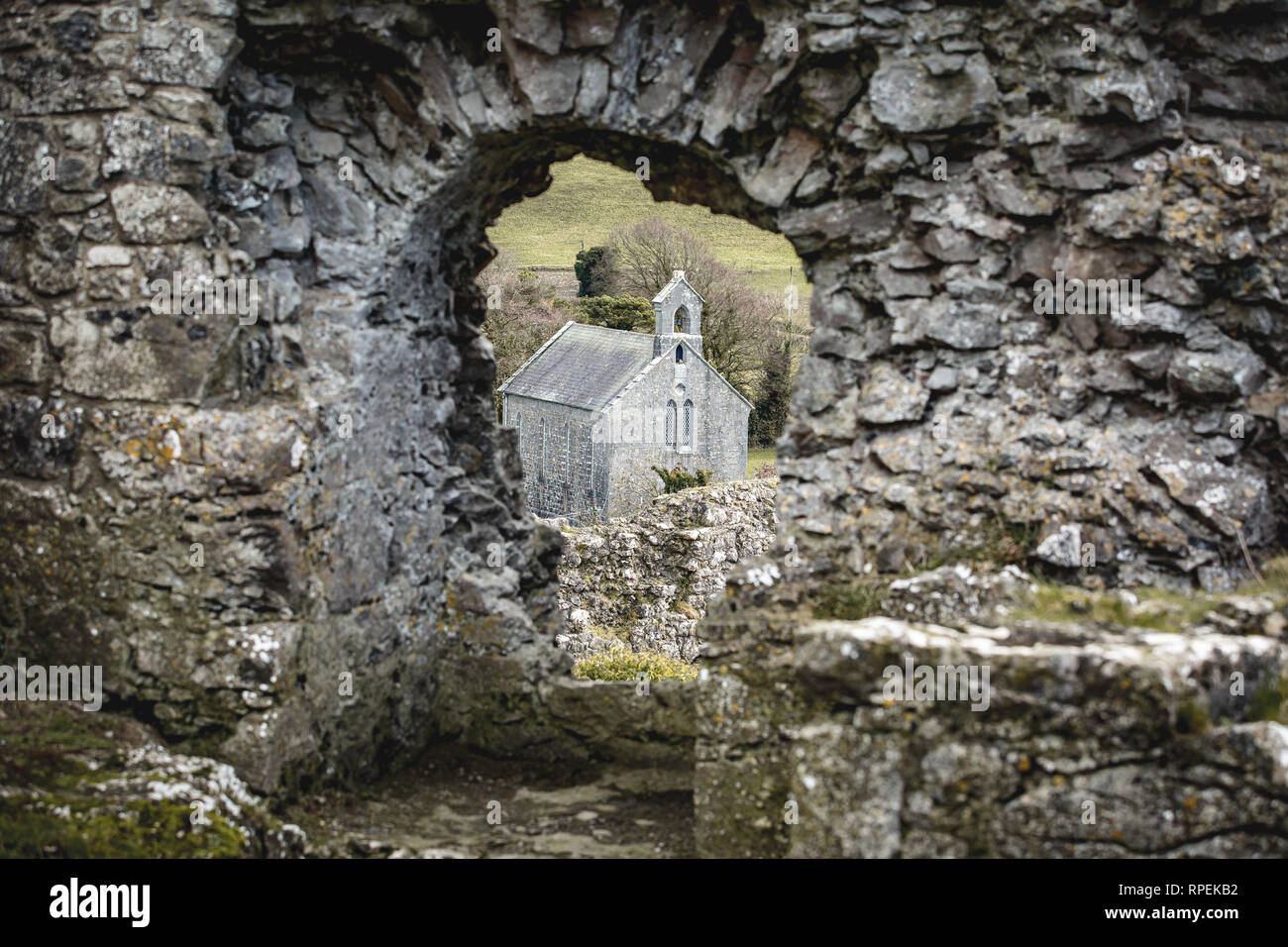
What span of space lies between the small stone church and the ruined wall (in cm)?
3027

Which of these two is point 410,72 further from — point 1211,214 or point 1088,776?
point 1088,776

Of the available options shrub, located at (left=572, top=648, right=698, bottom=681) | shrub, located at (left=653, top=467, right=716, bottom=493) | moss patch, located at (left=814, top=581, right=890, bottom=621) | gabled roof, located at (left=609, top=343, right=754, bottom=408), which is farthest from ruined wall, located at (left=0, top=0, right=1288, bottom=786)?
gabled roof, located at (left=609, top=343, right=754, bottom=408)

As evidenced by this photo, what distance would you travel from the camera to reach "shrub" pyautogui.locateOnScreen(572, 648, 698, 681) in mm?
11366

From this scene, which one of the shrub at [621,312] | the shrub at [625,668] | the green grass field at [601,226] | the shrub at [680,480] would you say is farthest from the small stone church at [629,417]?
the shrub at [625,668]

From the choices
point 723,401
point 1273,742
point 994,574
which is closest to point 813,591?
point 994,574

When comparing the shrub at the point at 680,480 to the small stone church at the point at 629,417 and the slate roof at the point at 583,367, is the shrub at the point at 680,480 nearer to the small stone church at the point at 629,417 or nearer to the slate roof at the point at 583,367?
the small stone church at the point at 629,417

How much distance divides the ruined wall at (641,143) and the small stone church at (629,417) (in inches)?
1192

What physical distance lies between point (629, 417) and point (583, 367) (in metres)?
2.85

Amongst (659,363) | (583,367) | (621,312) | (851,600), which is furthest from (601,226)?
(851,600)

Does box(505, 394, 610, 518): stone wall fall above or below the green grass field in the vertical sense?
below

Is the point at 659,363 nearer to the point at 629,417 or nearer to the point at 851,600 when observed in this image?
the point at 629,417

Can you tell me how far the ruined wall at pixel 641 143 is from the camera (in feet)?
18.7

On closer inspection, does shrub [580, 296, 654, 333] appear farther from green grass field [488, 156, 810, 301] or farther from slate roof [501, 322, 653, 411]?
green grass field [488, 156, 810, 301]

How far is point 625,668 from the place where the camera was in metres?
11.6
